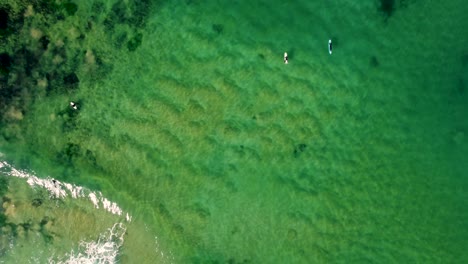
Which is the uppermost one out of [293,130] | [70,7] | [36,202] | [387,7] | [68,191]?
[387,7]

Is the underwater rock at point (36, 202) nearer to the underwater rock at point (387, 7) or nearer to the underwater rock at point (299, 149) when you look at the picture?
the underwater rock at point (299, 149)

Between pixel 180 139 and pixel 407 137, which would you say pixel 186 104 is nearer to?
pixel 180 139

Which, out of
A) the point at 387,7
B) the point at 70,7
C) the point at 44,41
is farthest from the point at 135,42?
the point at 387,7

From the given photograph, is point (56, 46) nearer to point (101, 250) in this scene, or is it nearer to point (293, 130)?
point (101, 250)

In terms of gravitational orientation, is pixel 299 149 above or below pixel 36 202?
above

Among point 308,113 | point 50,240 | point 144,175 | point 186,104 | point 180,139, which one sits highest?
point 308,113

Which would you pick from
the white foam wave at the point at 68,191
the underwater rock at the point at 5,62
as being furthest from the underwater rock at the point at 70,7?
the white foam wave at the point at 68,191

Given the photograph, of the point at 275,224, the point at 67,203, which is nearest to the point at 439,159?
the point at 275,224

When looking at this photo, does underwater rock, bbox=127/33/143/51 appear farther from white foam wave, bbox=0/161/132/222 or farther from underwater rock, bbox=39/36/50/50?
white foam wave, bbox=0/161/132/222
